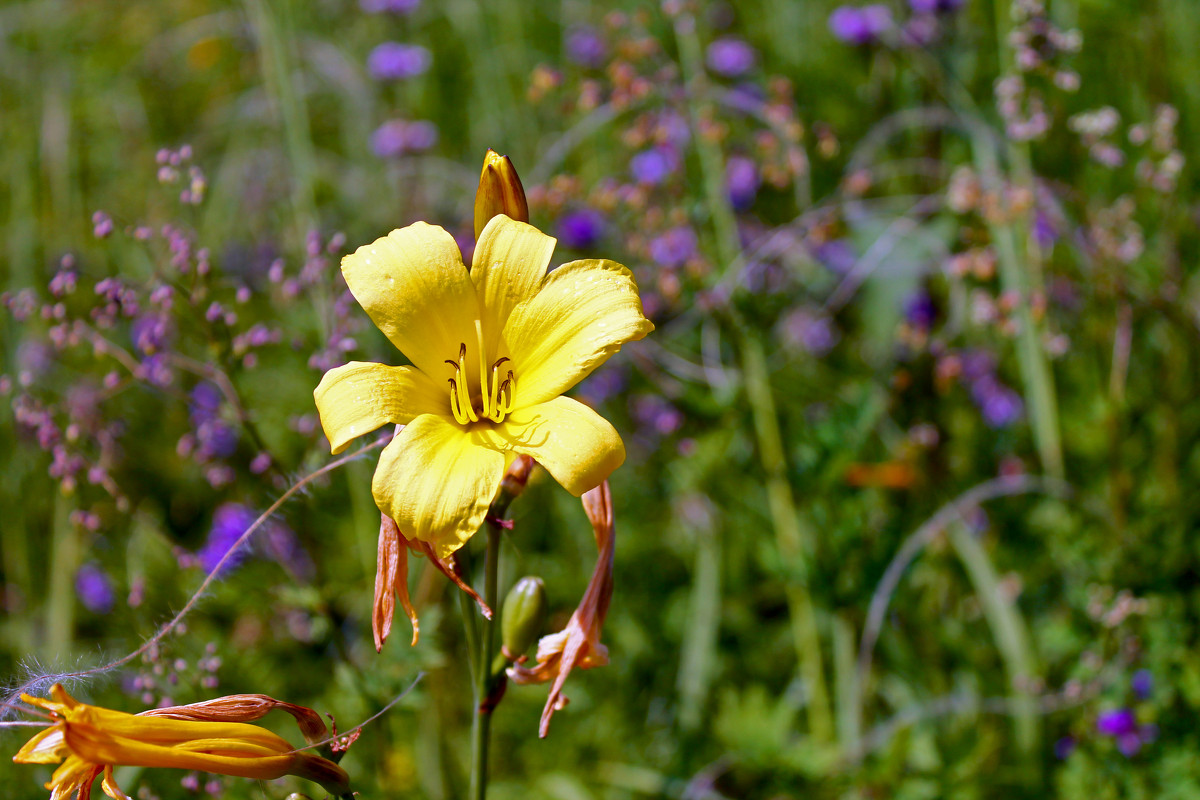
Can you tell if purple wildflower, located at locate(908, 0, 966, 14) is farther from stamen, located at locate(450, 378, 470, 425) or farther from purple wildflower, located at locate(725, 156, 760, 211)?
stamen, located at locate(450, 378, 470, 425)

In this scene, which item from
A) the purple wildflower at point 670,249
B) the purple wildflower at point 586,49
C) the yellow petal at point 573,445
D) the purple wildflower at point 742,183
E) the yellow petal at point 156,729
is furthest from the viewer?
the purple wildflower at point 586,49

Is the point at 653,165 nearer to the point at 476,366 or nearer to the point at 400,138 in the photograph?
Answer: the point at 400,138

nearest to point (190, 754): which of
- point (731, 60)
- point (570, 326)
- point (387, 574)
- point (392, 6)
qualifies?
point (387, 574)

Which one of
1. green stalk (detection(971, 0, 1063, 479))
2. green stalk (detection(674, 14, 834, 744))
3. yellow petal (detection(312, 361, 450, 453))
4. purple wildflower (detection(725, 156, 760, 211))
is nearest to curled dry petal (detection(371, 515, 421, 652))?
yellow petal (detection(312, 361, 450, 453))

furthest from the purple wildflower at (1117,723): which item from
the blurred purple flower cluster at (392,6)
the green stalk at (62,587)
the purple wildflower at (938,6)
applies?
the blurred purple flower cluster at (392,6)

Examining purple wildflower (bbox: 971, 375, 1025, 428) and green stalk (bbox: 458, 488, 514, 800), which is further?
purple wildflower (bbox: 971, 375, 1025, 428)

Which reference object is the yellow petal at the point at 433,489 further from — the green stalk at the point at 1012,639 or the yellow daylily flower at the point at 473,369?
the green stalk at the point at 1012,639
